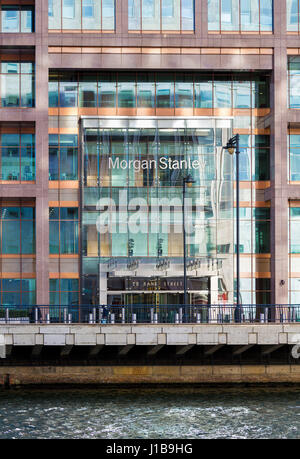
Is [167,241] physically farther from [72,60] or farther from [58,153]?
[72,60]

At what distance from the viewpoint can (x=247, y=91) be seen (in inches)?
1757

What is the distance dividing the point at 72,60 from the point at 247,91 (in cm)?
1065

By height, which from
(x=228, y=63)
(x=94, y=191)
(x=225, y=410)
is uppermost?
(x=228, y=63)

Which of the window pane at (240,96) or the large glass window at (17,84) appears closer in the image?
the large glass window at (17,84)

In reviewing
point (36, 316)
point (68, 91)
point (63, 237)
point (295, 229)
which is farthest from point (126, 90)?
point (36, 316)

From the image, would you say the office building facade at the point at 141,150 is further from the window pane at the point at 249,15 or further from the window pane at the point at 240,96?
the window pane at the point at 240,96

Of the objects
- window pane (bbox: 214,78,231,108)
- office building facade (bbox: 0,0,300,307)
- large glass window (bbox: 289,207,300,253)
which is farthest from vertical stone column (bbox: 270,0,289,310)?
window pane (bbox: 214,78,231,108)

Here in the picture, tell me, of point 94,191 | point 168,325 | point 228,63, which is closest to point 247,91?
point 228,63

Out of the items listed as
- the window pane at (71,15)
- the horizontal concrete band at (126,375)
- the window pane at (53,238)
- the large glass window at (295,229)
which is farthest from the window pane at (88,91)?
the horizontal concrete band at (126,375)

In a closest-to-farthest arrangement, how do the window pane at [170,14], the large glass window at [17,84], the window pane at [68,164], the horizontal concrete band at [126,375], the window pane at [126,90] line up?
the horizontal concrete band at [126,375]
the window pane at [170,14]
the large glass window at [17,84]
the window pane at [68,164]
the window pane at [126,90]

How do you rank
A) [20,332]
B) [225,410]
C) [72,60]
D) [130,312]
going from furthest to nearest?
[72,60]
[130,312]
[20,332]
[225,410]

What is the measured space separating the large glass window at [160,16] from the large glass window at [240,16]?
4.46 feet

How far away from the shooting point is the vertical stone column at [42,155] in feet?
140

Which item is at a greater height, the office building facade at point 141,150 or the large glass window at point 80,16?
the large glass window at point 80,16
